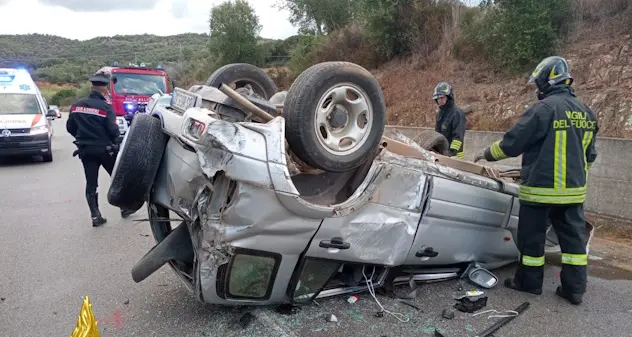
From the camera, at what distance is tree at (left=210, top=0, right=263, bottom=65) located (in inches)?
1123

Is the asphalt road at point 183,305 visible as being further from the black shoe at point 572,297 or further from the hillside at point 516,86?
the hillside at point 516,86

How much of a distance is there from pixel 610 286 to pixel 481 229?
3.82 ft

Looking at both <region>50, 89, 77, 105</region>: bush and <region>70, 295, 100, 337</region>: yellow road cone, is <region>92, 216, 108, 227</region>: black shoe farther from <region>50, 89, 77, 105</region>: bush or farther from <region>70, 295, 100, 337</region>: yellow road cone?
<region>50, 89, 77, 105</region>: bush

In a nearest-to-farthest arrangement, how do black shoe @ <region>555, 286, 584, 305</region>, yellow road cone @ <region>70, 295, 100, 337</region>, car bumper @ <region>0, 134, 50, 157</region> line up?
1. yellow road cone @ <region>70, 295, 100, 337</region>
2. black shoe @ <region>555, 286, 584, 305</region>
3. car bumper @ <region>0, 134, 50, 157</region>

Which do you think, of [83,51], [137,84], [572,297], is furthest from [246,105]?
[83,51]

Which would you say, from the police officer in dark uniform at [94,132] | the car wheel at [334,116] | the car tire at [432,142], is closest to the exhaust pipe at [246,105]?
the car wheel at [334,116]

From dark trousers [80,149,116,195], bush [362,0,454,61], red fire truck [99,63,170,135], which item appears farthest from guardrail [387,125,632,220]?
red fire truck [99,63,170,135]

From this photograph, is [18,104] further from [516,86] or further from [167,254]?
[516,86]

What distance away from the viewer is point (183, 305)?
3.33m

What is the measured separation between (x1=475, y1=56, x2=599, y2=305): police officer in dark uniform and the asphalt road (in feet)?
0.78

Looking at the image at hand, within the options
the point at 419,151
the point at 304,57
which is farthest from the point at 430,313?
the point at 304,57

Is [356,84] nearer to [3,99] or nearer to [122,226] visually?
[122,226]

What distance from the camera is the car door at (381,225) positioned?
114 inches

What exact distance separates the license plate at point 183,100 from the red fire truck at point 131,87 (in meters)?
10.6
